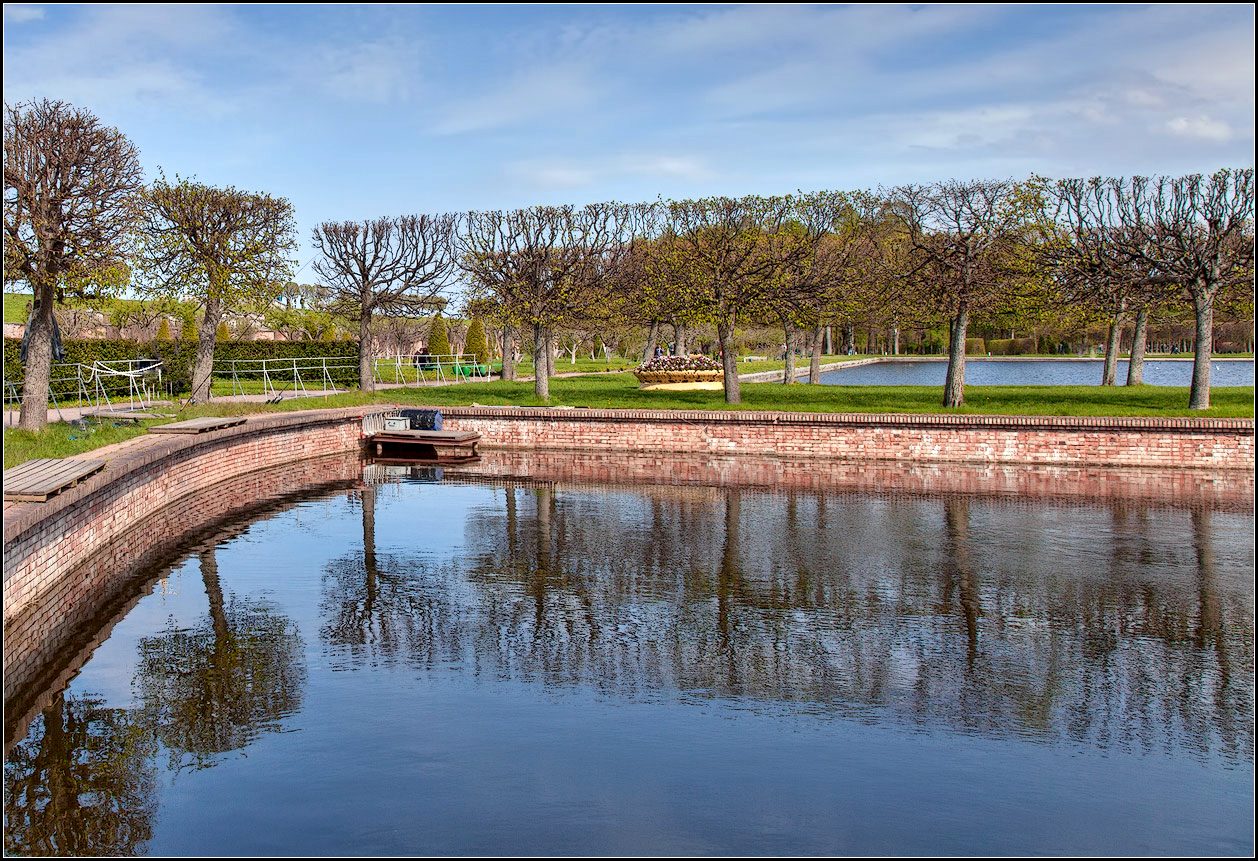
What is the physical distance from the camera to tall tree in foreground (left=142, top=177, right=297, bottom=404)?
27.1 m

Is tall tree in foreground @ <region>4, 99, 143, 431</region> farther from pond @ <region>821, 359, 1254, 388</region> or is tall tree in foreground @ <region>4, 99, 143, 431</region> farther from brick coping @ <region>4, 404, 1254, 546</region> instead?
pond @ <region>821, 359, 1254, 388</region>

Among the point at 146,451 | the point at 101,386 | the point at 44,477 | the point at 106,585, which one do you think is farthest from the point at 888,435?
the point at 101,386

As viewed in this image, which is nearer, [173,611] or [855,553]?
[173,611]

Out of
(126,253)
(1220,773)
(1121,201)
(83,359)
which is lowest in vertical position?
(1220,773)

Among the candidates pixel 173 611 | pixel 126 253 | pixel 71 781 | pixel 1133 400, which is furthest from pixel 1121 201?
pixel 71 781

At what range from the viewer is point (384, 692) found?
26.2 ft

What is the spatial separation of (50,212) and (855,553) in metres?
14.7

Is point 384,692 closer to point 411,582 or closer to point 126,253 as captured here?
point 411,582

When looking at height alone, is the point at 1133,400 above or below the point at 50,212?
below

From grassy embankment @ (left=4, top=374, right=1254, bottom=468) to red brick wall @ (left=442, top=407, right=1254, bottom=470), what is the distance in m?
1.91

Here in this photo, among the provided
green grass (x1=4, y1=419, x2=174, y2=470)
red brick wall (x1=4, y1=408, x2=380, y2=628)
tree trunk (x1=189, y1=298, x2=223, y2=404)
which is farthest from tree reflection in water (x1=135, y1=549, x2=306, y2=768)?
tree trunk (x1=189, y1=298, x2=223, y2=404)

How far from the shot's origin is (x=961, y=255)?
90.8ft

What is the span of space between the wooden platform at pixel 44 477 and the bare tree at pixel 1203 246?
22.5 meters

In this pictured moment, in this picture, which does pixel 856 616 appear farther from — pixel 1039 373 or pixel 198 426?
pixel 1039 373
